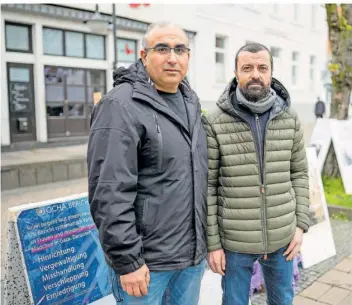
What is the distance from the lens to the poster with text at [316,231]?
4094 millimetres

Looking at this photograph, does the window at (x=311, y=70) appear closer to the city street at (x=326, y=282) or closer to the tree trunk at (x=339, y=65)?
the tree trunk at (x=339, y=65)

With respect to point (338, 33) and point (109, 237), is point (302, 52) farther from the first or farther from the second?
point (109, 237)

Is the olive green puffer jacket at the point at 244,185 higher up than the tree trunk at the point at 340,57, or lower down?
lower down

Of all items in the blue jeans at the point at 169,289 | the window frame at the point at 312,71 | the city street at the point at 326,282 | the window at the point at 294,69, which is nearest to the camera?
the blue jeans at the point at 169,289

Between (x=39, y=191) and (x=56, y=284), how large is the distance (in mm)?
5562

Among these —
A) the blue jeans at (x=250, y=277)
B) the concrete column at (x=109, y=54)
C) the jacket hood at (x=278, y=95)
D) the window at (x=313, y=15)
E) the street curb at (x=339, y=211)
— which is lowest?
the street curb at (x=339, y=211)

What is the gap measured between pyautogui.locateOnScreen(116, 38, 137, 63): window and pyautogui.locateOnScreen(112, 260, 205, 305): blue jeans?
1340 centimetres

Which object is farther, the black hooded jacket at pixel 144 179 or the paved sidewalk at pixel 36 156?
the paved sidewalk at pixel 36 156

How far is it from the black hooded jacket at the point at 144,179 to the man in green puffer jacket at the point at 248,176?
202 millimetres

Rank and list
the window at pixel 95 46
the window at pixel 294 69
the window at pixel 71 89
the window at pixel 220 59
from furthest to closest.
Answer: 1. the window at pixel 294 69
2. the window at pixel 220 59
3. the window at pixel 95 46
4. the window at pixel 71 89

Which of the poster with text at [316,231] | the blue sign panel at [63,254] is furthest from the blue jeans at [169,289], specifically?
the poster with text at [316,231]

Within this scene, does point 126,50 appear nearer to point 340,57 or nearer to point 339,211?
point 340,57

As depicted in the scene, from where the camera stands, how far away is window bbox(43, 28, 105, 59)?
12773 millimetres

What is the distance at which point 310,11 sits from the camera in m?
23.7
